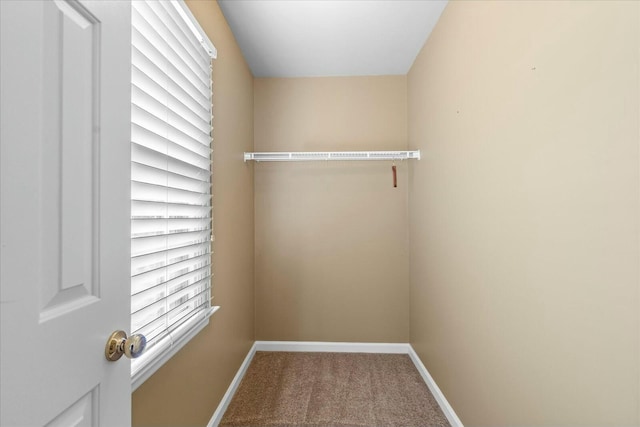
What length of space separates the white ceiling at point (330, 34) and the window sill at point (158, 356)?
182cm

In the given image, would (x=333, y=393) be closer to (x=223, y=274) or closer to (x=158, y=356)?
(x=223, y=274)

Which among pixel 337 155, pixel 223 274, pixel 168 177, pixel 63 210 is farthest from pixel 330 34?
A: pixel 63 210

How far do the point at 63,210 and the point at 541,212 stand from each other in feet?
4.25

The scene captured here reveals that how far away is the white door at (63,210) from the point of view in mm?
439

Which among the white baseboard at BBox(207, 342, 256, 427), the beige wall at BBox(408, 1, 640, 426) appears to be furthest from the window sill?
the beige wall at BBox(408, 1, 640, 426)

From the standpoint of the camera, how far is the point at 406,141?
271 cm

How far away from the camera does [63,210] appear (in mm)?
534

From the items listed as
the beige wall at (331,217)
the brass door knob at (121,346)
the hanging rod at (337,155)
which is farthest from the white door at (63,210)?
the beige wall at (331,217)

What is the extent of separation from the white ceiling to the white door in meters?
1.41

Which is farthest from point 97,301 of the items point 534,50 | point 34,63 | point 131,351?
point 534,50

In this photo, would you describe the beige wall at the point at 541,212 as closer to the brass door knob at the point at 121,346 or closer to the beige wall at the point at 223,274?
the brass door knob at the point at 121,346

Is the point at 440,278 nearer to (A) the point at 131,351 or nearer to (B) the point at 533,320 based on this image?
(B) the point at 533,320

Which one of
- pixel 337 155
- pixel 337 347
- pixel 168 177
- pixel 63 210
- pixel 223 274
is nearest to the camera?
pixel 63 210

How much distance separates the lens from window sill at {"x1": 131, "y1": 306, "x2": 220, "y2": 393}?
3.18 feet
